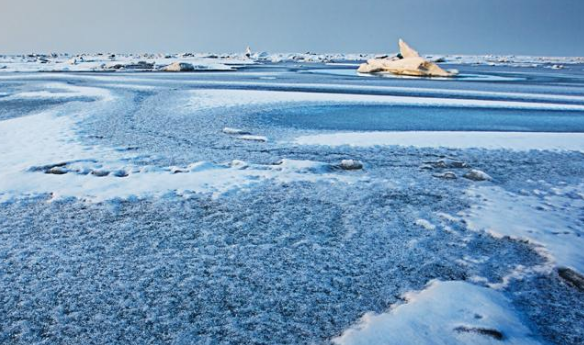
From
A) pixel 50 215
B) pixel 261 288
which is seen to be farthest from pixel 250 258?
pixel 50 215

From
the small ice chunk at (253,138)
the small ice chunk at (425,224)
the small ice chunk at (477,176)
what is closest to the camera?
the small ice chunk at (425,224)

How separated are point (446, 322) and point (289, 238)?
3.92 feet

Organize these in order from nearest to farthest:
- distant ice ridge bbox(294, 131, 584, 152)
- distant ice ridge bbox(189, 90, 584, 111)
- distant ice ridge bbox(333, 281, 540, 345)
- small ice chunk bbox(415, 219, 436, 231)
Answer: distant ice ridge bbox(333, 281, 540, 345) < small ice chunk bbox(415, 219, 436, 231) < distant ice ridge bbox(294, 131, 584, 152) < distant ice ridge bbox(189, 90, 584, 111)

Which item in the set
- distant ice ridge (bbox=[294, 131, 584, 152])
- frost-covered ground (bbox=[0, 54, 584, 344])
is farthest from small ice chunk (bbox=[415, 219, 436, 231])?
distant ice ridge (bbox=[294, 131, 584, 152])

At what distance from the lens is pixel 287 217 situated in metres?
3.20

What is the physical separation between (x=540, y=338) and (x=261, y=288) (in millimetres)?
1309

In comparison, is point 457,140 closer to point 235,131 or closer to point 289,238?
point 235,131

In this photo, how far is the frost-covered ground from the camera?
6.24 ft

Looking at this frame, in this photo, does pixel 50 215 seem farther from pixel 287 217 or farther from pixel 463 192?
pixel 463 192

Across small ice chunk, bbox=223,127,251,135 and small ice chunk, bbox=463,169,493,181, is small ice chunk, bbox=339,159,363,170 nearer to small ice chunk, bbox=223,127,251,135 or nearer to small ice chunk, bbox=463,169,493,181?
small ice chunk, bbox=463,169,493,181

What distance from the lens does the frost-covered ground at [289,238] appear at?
190 cm

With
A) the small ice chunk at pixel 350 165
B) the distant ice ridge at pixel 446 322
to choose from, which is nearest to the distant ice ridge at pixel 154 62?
the small ice chunk at pixel 350 165

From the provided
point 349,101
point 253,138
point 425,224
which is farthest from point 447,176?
point 349,101

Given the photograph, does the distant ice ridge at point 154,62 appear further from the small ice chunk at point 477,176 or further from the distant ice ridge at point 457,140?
the small ice chunk at point 477,176
